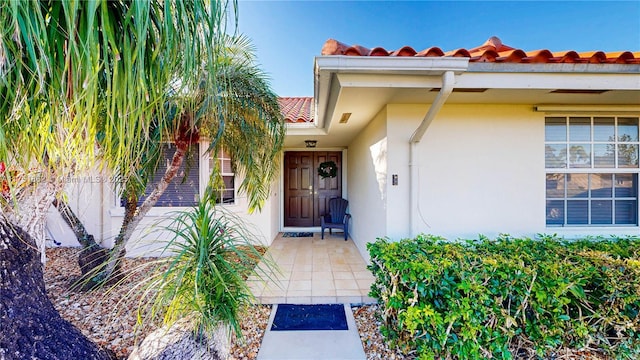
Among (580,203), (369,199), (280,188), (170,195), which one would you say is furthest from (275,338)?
(280,188)

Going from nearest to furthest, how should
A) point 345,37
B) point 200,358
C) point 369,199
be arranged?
1. point 200,358
2. point 369,199
3. point 345,37

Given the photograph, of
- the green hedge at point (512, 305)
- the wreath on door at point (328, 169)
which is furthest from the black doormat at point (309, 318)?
the wreath on door at point (328, 169)

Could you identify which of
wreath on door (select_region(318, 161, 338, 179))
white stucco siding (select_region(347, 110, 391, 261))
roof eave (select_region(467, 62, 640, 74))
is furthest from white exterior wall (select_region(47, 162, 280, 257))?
roof eave (select_region(467, 62, 640, 74))

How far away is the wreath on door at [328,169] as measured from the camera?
26.5ft

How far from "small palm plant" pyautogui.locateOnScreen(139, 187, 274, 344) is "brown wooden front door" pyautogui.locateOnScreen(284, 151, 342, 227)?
6019 millimetres

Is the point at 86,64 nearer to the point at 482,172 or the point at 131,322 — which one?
the point at 131,322

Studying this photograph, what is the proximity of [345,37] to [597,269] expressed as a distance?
18.2ft

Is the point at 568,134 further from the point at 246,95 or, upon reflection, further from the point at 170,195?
the point at 170,195

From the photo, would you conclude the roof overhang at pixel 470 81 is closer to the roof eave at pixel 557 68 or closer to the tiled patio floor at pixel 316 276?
the roof eave at pixel 557 68

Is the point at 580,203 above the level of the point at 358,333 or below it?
above

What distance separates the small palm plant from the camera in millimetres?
1993

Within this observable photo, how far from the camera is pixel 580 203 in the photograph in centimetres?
376

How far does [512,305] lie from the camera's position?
233 cm

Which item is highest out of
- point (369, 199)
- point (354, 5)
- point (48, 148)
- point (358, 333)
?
point (354, 5)
